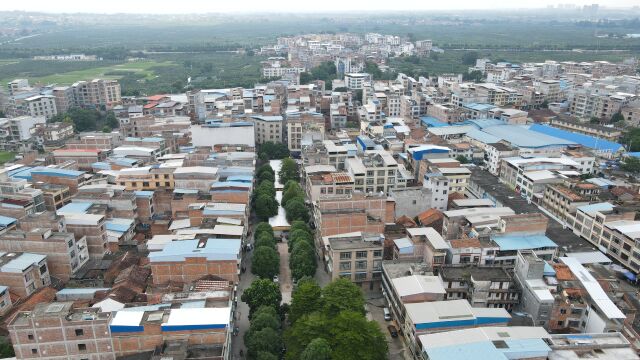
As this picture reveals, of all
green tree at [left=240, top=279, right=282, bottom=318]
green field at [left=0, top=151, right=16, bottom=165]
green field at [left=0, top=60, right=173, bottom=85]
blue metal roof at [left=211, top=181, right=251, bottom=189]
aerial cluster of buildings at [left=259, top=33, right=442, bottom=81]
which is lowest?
green field at [left=0, top=151, right=16, bottom=165]

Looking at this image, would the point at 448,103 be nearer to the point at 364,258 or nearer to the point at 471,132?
the point at 471,132

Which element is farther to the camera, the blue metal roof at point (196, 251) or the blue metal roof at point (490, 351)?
the blue metal roof at point (196, 251)

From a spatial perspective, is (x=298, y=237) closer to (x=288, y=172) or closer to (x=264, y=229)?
(x=264, y=229)

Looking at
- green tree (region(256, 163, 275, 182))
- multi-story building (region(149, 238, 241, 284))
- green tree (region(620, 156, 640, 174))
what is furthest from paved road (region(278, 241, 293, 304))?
green tree (region(620, 156, 640, 174))

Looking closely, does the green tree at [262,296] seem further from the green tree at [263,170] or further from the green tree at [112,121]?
the green tree at [112,121]

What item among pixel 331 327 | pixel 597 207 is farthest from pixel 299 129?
pixel 331 327

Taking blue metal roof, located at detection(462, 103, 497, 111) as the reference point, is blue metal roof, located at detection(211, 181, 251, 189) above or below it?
below

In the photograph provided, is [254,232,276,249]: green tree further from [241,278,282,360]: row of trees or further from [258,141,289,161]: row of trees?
[258,141,289,161]: row of trees

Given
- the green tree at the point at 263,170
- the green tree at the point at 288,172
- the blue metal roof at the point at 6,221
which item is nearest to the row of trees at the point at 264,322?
the blue metal roof at the point at 6,221
